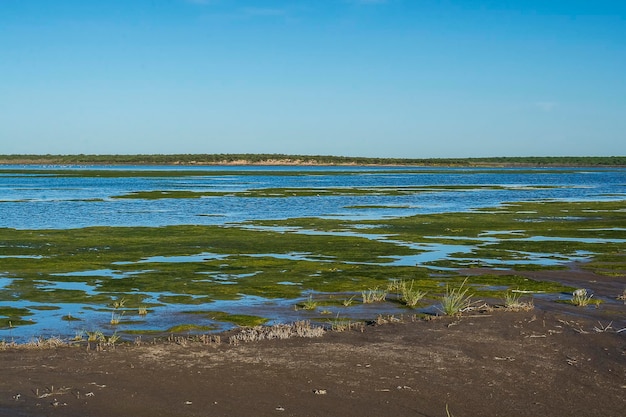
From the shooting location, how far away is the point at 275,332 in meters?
14.3

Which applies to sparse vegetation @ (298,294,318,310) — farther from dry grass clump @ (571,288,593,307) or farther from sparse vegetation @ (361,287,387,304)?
dry grass clump @ (571,288,593,307)

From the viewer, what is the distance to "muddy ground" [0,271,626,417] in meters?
10.4

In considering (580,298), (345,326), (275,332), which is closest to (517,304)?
(580,298)

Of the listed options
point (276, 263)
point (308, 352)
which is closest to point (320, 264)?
point (276, 263)

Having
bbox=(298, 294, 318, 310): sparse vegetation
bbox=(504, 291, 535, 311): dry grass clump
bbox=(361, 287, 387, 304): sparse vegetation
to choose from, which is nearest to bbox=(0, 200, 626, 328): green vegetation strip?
bbox=(361, 287, 387, 304): sparse vegetation

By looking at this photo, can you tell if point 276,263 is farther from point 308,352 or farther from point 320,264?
point 308,352

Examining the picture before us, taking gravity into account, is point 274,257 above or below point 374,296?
below

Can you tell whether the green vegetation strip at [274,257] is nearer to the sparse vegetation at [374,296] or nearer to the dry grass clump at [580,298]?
the sparse vegetation at [374,296]

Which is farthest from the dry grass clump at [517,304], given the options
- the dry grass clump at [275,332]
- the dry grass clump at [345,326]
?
the dry grass clump at [275,332]

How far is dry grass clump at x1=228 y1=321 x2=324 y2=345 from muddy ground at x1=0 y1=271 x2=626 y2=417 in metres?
0.25

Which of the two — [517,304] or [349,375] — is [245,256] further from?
[349,375]

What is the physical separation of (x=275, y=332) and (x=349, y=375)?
8.98 ft

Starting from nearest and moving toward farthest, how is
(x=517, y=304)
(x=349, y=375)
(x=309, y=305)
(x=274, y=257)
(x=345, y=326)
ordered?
(x=349, y=375) → (x=345, y=326) → (x=517, y=304) → (x=309, y=305) → (x=274, y=257)

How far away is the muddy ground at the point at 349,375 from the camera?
411 inches
